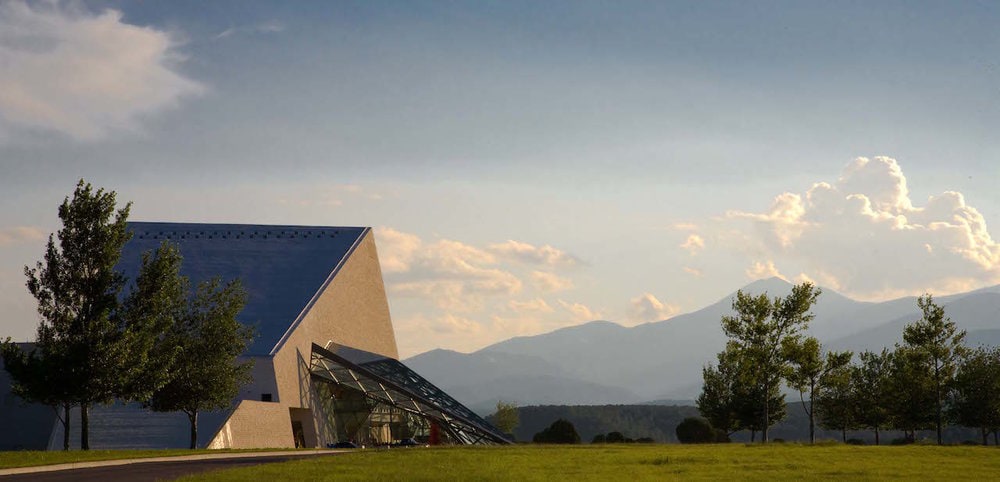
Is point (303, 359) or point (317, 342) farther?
point (317, 342)

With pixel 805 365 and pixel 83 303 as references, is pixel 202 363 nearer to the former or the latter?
pixel 83 303

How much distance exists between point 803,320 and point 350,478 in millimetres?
42302

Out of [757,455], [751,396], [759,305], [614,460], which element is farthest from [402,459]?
[751,396]

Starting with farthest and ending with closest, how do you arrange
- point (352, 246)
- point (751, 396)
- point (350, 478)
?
1. point (352, 246)
2. point (751, 396)
3. point (350, 478)

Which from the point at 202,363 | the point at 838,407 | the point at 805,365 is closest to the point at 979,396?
the point at 838,407

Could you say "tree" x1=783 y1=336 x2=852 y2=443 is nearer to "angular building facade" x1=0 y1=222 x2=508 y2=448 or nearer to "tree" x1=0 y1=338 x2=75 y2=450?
"angular building facade" x1=0 y1=222 x2=508 y2=448

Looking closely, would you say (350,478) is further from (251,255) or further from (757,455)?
(251,255)

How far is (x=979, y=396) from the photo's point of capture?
69062mm

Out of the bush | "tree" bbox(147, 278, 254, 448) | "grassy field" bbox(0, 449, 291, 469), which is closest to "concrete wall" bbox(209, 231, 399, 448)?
"tree" bbox(147, 278, 254, 448)

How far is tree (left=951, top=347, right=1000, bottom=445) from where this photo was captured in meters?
68.0

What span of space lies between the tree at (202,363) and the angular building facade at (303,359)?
15.6 ft

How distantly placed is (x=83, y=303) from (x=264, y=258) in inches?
1463

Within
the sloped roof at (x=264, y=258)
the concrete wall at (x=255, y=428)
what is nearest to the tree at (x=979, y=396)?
the concrete wall at (x=255, y=428)

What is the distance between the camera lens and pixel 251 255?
258 feet
